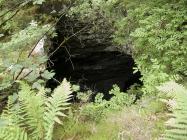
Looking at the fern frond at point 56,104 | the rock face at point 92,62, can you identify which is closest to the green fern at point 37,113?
the fern frond at point 56,104

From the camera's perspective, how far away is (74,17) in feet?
27.9

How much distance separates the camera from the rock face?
8781 mm

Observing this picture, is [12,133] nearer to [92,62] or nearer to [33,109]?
[33,109]

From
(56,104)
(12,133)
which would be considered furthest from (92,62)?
(12,133)

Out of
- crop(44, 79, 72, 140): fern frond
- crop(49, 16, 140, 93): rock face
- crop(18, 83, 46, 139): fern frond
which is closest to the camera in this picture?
crop(44, 79, 72, 140): fern frond

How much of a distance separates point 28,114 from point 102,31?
13.8 feet

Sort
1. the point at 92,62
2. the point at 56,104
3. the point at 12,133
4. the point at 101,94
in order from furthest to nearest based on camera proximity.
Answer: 1. the point at 92,62
2. the point at 101,94
3. the point at 56,104
4. the point at 12,133

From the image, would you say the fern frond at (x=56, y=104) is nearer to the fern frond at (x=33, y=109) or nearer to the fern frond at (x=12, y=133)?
the fern frond at (x=33, y=109)

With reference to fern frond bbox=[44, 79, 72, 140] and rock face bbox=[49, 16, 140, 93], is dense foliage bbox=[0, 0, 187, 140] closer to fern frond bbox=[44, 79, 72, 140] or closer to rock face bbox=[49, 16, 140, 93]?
fern frond bbox=[44, 79, 72, 140]

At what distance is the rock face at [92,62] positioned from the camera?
8781mm

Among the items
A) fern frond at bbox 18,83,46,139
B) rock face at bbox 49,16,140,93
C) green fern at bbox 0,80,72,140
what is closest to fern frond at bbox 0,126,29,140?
green fern at bbox 0,80,72,140

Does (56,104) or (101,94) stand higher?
(101,94)

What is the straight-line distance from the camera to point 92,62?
9.59m

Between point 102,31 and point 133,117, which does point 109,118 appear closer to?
point 133,117
